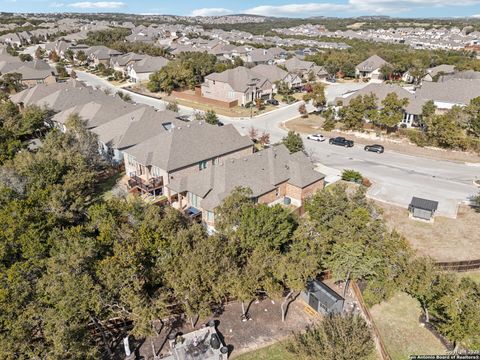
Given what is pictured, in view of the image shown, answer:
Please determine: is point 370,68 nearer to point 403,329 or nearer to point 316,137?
point 316,137

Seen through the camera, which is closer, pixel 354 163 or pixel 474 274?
pixel 474 274

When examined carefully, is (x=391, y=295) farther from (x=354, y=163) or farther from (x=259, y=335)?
(x=354, y=163)

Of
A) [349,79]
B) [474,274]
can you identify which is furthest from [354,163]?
[349,79]

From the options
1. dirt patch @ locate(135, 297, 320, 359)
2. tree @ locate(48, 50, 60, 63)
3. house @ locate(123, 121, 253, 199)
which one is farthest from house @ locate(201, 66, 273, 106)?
tree @ locate(48, 50, 60, 63)

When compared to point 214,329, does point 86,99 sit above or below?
above

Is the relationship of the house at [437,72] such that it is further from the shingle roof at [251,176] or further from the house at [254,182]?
the house at [254,182]

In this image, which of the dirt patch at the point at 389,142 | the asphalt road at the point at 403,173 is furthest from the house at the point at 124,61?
the dirt patch at the point at 389,142

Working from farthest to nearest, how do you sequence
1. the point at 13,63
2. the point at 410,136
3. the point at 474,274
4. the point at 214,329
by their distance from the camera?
the point at 13,63
the point at 410,136
the point at 474,274
the point at 214,329
